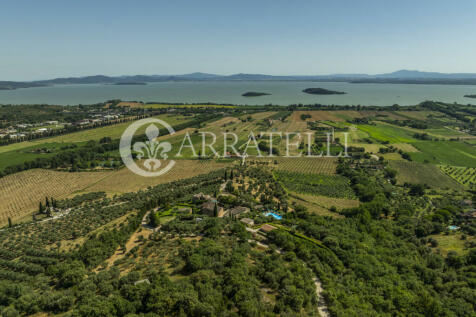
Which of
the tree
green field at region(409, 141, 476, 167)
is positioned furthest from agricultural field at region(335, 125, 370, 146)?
the tree

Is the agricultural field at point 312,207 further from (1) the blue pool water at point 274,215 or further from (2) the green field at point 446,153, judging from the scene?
(2) the green field at point 446,153

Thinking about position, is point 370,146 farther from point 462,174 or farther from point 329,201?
point 329,201

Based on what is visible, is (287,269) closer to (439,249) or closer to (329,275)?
(329,275)

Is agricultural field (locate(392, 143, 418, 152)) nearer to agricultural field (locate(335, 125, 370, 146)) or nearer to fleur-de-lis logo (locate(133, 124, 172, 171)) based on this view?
agricultural field (locate(335, 125, 370, 146))

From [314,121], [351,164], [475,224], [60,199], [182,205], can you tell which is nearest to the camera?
[475,224]

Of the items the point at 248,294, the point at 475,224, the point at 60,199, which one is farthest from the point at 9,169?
Answer: the point at 475,224

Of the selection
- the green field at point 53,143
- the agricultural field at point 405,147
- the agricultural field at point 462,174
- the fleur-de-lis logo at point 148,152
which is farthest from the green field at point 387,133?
the green field at point 53,143
